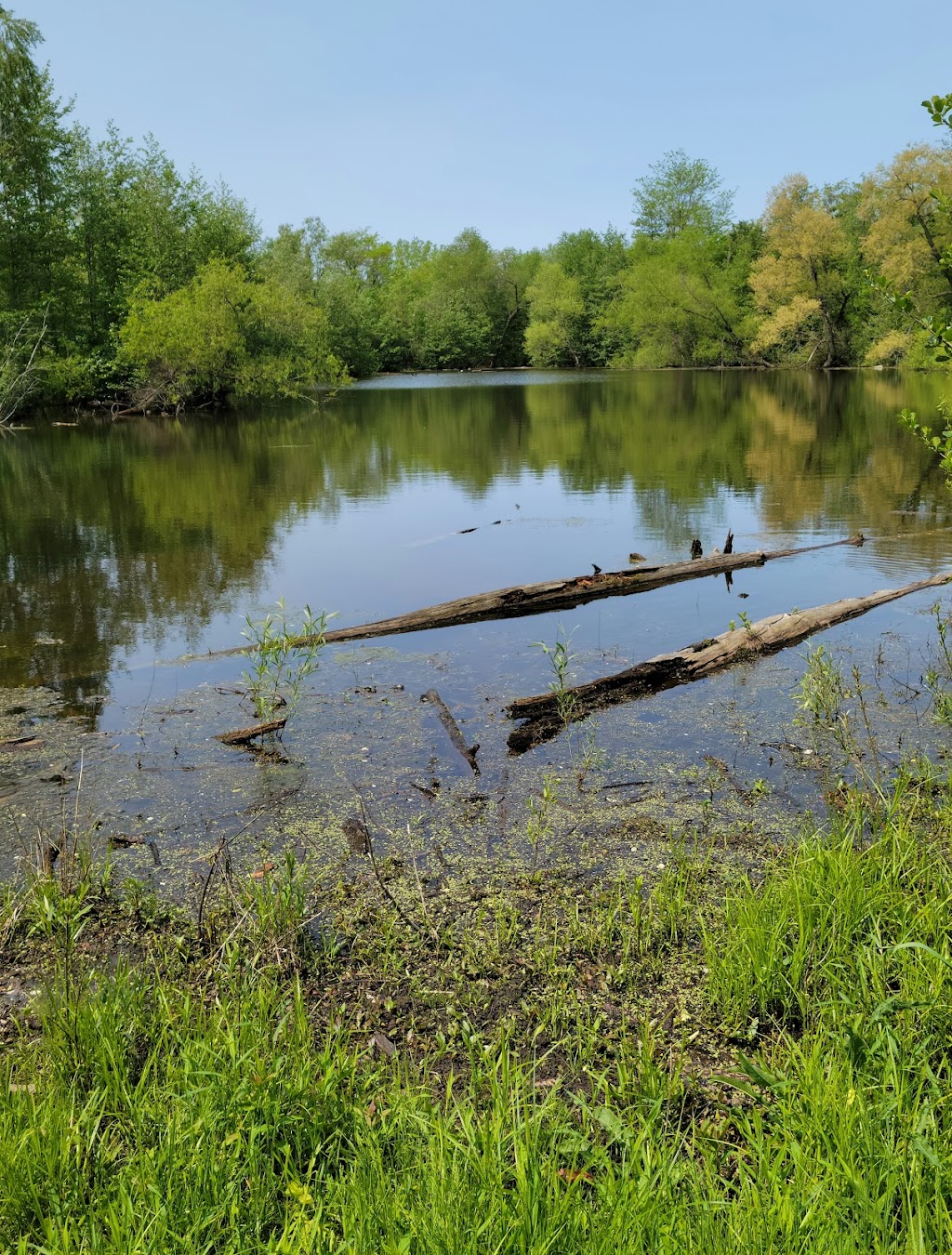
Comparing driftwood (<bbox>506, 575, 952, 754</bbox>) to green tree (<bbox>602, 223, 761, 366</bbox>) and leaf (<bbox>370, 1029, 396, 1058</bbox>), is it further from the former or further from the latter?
green tree (<bbox>602, 223, 761, 366</bbox>)

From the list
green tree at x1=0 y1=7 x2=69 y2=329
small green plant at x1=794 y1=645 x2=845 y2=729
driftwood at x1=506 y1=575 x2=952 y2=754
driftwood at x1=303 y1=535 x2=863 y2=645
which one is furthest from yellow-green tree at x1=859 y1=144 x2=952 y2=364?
small green plant at x1=794 y1=645 x2=845 y2=729

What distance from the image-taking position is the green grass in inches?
95.6

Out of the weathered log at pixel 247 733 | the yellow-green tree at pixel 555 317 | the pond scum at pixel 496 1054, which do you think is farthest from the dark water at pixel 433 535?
the yellow-green tree at pixel 555 317

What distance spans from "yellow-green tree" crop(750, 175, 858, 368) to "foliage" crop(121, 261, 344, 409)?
34813 mm

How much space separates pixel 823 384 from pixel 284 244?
183ft

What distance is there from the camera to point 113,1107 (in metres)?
3.13

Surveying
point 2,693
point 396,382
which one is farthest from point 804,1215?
point 396,382

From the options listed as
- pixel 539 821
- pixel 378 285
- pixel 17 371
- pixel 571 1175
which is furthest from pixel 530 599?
pixel 378 285

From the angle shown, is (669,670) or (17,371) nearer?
(669,670)

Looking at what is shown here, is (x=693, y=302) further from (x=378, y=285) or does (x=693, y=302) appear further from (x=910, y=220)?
(x=378, y=285)

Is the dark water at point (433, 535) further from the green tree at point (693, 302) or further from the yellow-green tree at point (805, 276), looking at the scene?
the green tree at point (693, 302)

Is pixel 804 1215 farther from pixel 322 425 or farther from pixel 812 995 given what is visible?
pixel 322 425

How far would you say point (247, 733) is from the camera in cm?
728

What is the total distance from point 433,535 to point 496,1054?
13165mm
